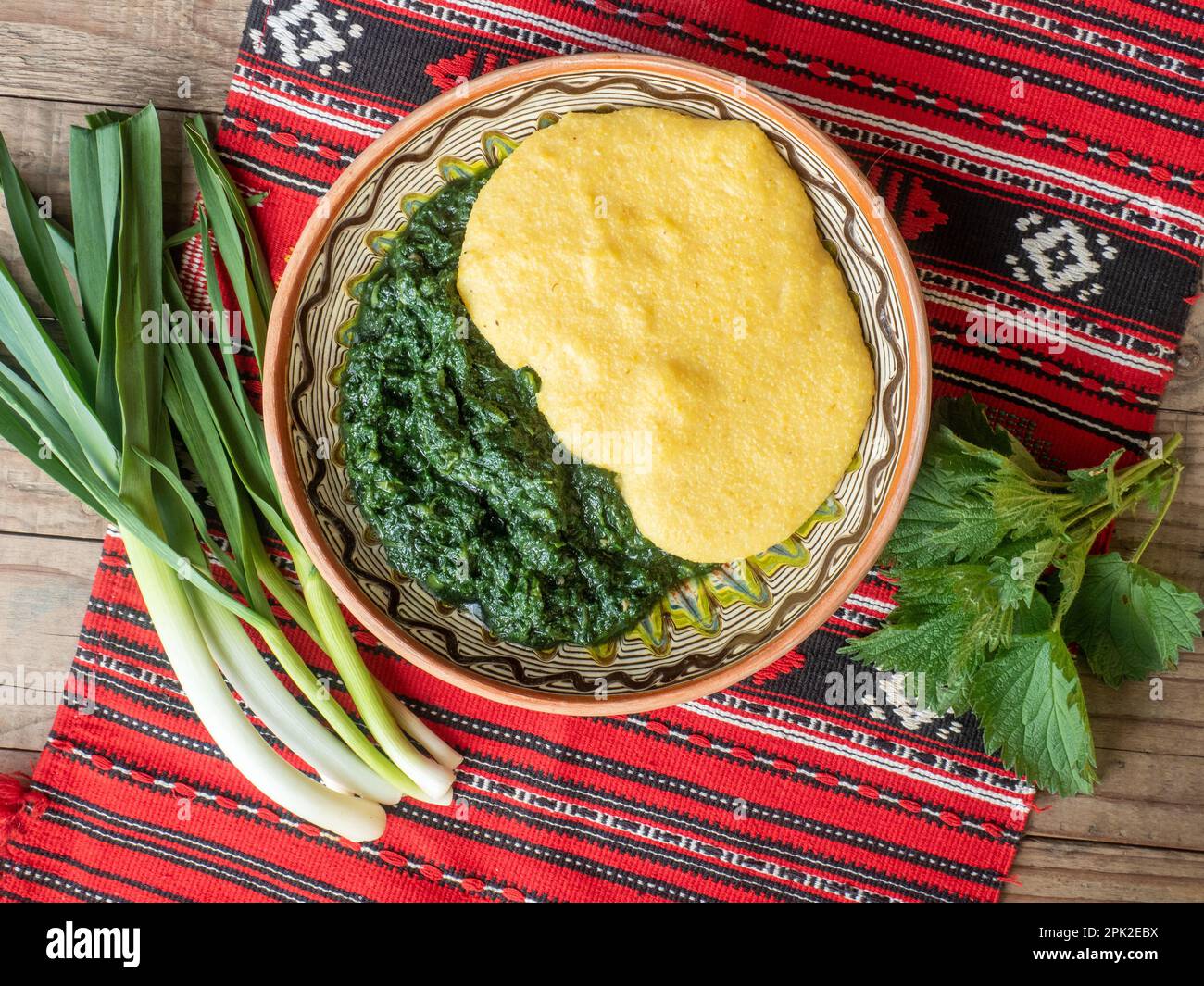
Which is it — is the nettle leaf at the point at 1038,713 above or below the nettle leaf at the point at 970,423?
below

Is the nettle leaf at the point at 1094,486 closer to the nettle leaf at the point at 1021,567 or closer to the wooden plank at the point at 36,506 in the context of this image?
the nettle leaf at the point at 1021,567

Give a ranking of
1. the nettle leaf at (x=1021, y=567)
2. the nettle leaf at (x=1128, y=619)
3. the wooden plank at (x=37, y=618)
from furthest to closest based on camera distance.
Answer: the wooden plank at (x=37, y=618) → the nettle leaf at (x=1128, y=619) → the nettle leaf at (x=1021, y=567)

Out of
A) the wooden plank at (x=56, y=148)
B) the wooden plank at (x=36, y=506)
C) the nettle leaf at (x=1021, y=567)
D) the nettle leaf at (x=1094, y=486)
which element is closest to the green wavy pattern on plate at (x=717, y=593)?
the nettle leaf at (x=1021, y=567)

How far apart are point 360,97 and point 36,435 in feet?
4.00

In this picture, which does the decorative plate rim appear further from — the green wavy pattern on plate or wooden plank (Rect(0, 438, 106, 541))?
wooden plank (Rect(0, 438, 106, 541))

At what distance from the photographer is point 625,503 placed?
2.11m

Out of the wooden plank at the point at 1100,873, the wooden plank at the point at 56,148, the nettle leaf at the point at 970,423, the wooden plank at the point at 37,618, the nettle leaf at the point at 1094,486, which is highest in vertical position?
the wooden plank at the point at 56,148

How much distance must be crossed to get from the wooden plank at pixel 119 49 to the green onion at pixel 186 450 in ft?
0.42

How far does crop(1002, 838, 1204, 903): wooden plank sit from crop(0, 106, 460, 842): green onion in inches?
65.7

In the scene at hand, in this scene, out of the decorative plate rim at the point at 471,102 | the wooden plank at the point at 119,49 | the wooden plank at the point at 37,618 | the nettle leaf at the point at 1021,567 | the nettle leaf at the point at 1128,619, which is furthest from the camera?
the wooden plank at the point at 37,618

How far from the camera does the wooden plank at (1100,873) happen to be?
99.9 inches

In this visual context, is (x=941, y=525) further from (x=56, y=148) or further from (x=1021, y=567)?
(x=56, y=148)

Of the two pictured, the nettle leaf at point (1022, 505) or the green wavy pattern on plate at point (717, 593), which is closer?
the nettle leaf at point (1022, 505)
